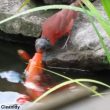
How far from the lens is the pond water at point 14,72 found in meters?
2.34

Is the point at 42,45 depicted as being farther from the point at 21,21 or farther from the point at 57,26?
the point at 21,21

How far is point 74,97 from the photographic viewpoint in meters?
0.24

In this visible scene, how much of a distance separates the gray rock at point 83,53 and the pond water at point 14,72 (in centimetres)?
6

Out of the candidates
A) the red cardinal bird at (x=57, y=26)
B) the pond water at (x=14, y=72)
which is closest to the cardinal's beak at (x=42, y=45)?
the red cardinal bird at (x=57, y=26)

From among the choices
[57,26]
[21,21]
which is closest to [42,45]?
[57,26]

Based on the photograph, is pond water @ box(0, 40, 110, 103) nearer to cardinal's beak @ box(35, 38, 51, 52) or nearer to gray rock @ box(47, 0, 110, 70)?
gray rock @ box(47, 0, 110, 70)

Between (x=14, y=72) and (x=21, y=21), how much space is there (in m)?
0.47

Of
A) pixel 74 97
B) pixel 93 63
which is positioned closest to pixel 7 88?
pixel 93 63

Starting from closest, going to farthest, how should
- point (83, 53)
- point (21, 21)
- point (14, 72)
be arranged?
point (83, 53) → point (14, 72) → point (21, 21)

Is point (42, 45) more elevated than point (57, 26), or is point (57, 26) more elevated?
point (57, 26)

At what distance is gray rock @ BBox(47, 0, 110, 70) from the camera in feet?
7.98

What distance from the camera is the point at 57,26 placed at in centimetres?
266

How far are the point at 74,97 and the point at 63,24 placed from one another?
245 cm

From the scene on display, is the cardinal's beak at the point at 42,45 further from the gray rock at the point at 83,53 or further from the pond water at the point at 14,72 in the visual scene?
the pond water at the point at 14,72
